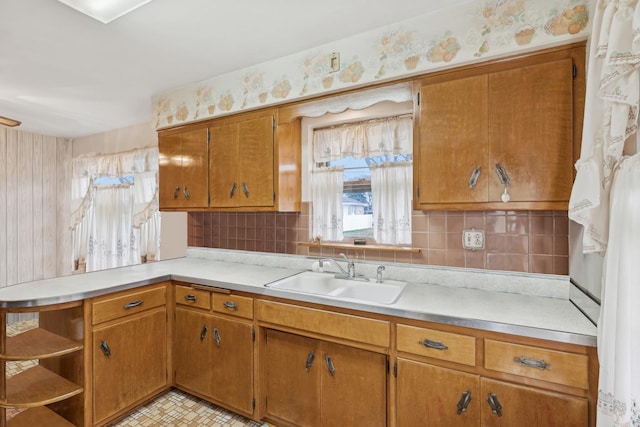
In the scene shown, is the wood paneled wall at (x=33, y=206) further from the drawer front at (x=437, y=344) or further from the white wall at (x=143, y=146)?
the drawer front at (x=437, y=344)

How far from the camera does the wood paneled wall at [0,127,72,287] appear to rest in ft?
12.9

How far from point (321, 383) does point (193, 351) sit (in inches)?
40.0

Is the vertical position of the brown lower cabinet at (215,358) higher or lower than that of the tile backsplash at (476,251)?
lower

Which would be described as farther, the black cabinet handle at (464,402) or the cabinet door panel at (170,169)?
the cabinet door panel at (170,169)

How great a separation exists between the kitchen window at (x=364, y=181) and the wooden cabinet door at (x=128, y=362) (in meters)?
1.35

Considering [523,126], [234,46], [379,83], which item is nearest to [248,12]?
[234,46]

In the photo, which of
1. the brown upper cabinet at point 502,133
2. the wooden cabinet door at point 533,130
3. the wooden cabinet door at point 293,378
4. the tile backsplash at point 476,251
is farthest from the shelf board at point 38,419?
the wooden cabinet door at point 533,130

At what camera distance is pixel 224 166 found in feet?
8.30

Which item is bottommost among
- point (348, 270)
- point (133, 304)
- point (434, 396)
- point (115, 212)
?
point (434, 396)

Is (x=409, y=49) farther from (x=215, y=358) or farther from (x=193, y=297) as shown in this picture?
(x=215, y=358)

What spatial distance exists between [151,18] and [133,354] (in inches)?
81.9

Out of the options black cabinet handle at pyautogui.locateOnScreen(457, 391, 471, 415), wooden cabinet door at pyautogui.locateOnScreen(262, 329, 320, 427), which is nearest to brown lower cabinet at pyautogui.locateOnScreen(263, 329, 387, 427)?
wooden cabinet door at pyautogui.locateOnScreen(262, 329, 320, 427)

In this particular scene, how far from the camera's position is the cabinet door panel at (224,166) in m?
2.48

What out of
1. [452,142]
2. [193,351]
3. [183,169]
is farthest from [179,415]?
[452,142]
